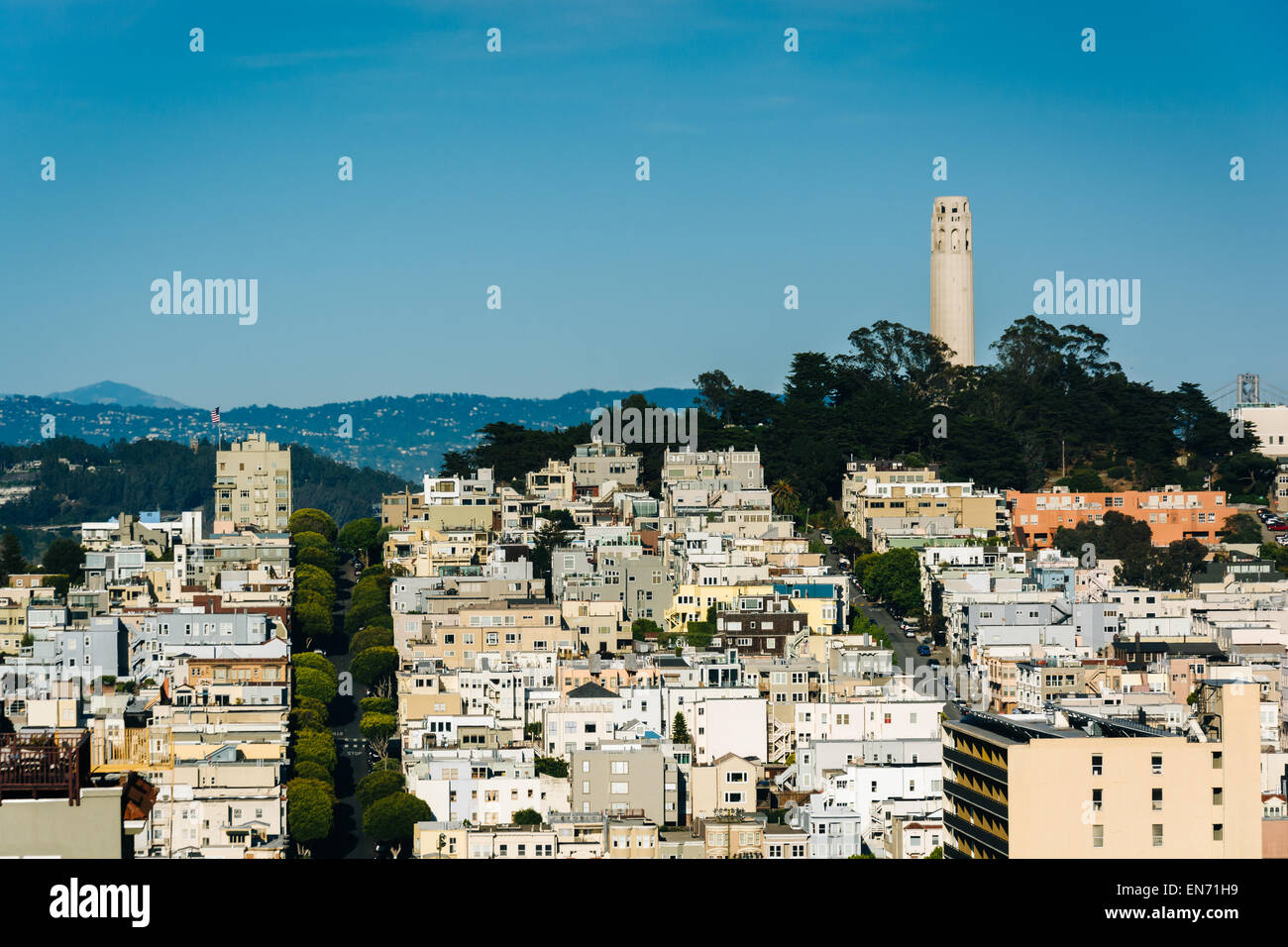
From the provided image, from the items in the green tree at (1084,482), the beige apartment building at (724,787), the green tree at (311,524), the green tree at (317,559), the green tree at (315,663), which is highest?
the green tree at (1084,482)

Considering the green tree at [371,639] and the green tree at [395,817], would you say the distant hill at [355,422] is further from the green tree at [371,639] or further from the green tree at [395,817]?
the green tree at [395,817]

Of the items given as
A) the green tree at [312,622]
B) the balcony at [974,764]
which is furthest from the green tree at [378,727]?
the balcony at [974,764]

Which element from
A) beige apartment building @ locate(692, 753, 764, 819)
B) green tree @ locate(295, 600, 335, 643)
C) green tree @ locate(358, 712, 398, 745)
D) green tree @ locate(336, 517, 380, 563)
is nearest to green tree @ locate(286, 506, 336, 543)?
green tree @ locate(336, 517, 380, 563)

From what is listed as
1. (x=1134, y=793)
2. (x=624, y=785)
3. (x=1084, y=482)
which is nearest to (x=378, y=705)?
(x=624, y=785)

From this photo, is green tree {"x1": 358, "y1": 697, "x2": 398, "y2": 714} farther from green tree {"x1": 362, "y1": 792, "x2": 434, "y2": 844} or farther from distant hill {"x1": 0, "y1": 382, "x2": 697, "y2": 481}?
distant hill {"x1": 0, "y1": 382, "x2": 697, "y2": 481}

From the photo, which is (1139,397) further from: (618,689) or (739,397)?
(618,689)

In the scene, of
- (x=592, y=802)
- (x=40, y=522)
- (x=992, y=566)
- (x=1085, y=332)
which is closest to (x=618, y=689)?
(x=592, y=802)
